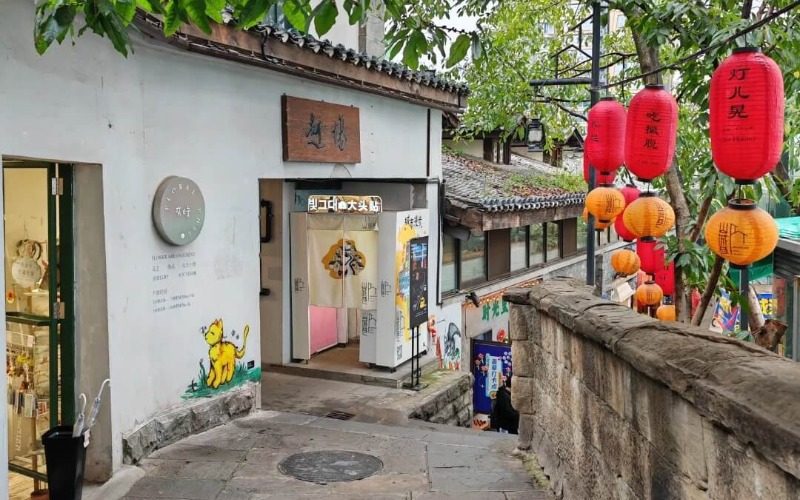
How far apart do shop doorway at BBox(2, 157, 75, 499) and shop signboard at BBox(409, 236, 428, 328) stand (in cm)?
601

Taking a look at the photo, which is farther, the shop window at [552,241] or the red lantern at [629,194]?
the shop window at [552,241]

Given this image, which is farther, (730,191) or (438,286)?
(438,286)

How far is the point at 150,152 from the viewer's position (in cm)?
720

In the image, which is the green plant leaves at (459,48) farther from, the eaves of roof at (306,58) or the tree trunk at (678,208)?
the tree trunk at (678,208)

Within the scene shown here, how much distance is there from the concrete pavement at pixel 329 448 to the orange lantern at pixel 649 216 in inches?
104

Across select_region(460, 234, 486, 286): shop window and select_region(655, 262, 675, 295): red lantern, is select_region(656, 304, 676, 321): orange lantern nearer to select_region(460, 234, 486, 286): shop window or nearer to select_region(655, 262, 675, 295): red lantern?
select_region(655, 262, 675, 295): red lantern

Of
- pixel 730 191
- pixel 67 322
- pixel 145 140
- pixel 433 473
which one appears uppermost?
pixel 145 140

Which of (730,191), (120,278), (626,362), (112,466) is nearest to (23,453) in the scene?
(112,466)

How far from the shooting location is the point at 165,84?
7.40 metres

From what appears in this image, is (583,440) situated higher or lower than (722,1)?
lower

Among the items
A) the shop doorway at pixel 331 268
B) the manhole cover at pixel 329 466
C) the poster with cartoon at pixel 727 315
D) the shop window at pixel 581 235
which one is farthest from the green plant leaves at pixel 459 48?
the poster with cartoon at pixel 727 315

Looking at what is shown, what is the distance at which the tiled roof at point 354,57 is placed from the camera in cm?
836

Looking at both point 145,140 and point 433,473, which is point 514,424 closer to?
point 433,473

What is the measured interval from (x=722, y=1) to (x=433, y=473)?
5.40m
